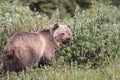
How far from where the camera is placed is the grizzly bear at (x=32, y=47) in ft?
35.0

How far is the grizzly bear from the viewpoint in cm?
1066

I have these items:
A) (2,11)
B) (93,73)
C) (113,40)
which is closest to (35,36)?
(93,73)

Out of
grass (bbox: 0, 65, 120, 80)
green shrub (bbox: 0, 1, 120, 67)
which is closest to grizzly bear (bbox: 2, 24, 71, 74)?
grass (bbox: 0, 65, 120, 80)

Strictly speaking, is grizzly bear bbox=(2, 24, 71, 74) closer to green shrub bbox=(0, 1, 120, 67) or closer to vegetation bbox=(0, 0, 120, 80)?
vegetation bbox=(0, 0, 120, 80)

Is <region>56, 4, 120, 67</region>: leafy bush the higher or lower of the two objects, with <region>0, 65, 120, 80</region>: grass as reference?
higher

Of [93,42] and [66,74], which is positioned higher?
[93,42]

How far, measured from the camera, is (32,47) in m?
11.0

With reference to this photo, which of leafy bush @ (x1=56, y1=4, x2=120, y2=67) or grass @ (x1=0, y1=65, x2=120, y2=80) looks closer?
grass @ (x1=0, y1=65, x2=120, y2=80)

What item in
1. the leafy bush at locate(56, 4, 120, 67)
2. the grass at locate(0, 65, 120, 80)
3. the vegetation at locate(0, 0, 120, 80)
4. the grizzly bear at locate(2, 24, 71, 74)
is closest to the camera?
the grass at locate(0, 65, 120, 80)

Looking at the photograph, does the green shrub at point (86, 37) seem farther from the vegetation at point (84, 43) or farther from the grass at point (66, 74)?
the grass at point (66, 74)

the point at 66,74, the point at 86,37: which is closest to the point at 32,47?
the point at 66,74

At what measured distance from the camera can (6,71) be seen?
35.9 ft

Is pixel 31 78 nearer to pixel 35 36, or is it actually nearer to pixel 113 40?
pixel 35 36

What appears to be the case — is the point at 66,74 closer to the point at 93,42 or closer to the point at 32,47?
the point at 32,47
